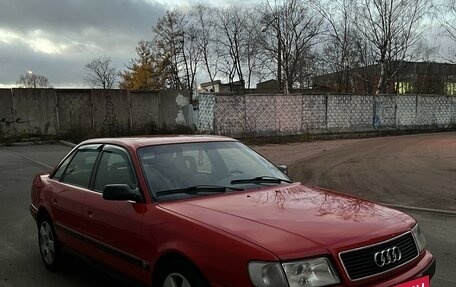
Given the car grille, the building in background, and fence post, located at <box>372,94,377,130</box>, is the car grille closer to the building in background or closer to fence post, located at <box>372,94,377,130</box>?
fence post, located at <box>372,94,377,130</box>

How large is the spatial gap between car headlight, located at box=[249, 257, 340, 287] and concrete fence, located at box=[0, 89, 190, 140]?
24.7 meters

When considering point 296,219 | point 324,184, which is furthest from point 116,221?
point 324,184

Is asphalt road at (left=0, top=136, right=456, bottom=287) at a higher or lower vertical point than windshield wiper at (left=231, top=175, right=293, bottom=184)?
lower

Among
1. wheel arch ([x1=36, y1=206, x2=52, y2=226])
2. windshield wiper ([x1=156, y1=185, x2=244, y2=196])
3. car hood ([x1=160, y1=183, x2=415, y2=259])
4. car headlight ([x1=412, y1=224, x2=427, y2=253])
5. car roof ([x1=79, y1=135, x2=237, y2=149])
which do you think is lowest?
wheel arch ([x1=36, y1=206, x2=52, y2=226])

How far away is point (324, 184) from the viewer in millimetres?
11656

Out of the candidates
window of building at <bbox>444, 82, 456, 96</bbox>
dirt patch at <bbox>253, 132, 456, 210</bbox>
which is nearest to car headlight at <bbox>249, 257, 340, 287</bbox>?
dirt patch at <bbox>253, 132, 456, 210</bbox>

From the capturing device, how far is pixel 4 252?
635 cm

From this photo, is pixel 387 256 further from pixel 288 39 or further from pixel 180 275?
pixel 288 39

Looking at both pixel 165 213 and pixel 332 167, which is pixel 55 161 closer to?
pixel 332 167

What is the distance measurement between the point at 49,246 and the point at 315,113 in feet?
81.4

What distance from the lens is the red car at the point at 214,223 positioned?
120 inches

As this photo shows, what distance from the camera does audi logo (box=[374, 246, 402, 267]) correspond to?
3.21 metres

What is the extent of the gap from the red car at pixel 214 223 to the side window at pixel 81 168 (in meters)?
Answer: 0.02

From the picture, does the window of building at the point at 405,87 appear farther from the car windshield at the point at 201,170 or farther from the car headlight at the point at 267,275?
the car headlight at the point at 267,275
